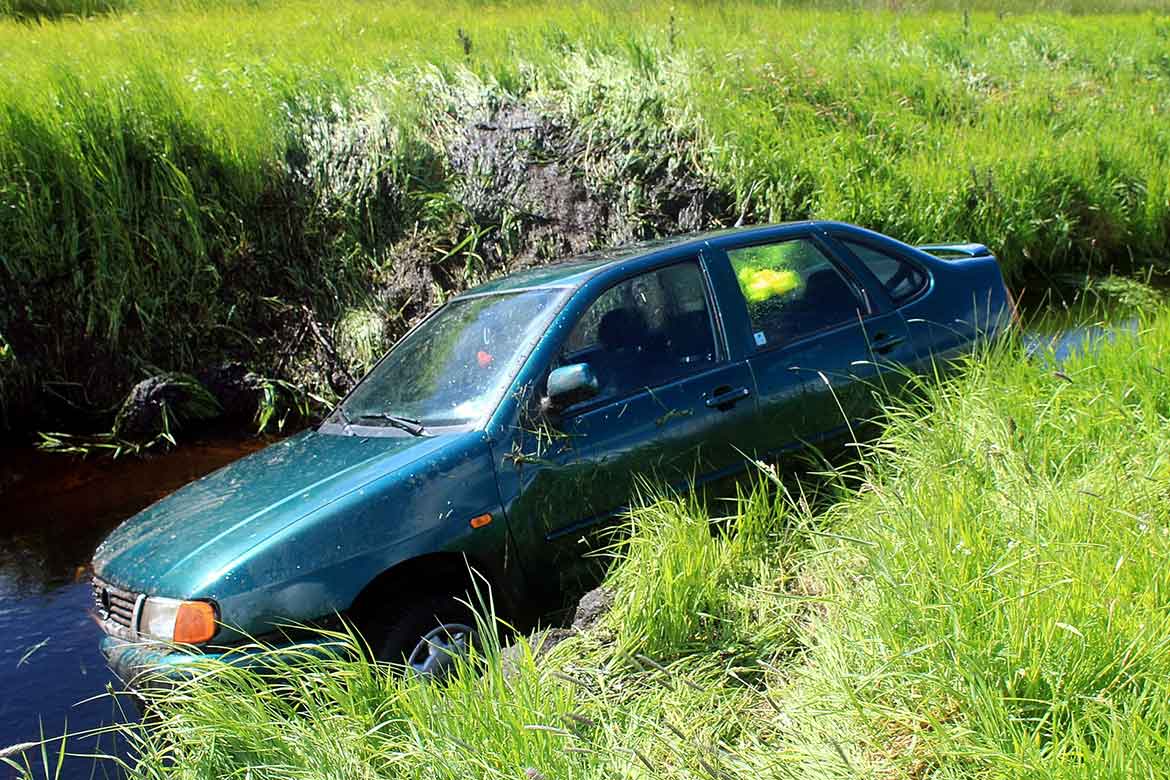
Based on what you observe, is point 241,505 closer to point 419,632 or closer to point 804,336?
point 419,632

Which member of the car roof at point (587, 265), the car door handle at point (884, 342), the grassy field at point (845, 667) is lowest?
the grassy field at point (845, 667)

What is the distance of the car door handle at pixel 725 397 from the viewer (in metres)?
4.84

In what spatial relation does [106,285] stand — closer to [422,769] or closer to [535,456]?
[535,456]

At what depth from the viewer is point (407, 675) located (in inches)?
132

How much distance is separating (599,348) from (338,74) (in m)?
7.10

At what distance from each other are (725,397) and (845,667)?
6.00 ft

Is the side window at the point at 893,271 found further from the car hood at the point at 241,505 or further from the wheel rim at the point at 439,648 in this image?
the wheel rim at the point at 439,648

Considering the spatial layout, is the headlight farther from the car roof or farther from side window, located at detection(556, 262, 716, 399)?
the car roof

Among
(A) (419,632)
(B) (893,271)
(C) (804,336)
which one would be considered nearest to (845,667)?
(A) (419,632)

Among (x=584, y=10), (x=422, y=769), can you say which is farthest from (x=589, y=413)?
(x=584, y=10)

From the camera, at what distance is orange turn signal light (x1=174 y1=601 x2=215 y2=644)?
146 inches

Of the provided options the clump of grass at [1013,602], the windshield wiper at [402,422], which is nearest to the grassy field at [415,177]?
the windshield wiper at [402,422]

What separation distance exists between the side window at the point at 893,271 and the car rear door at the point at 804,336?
17 centimetres

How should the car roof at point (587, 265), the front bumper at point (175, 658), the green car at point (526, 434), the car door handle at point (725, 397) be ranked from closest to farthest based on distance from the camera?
the front bumper at point (175, 658) < the green car at point (526, 434) < the car door handle at point (725, 397) < the car roof at point (587, 265)
